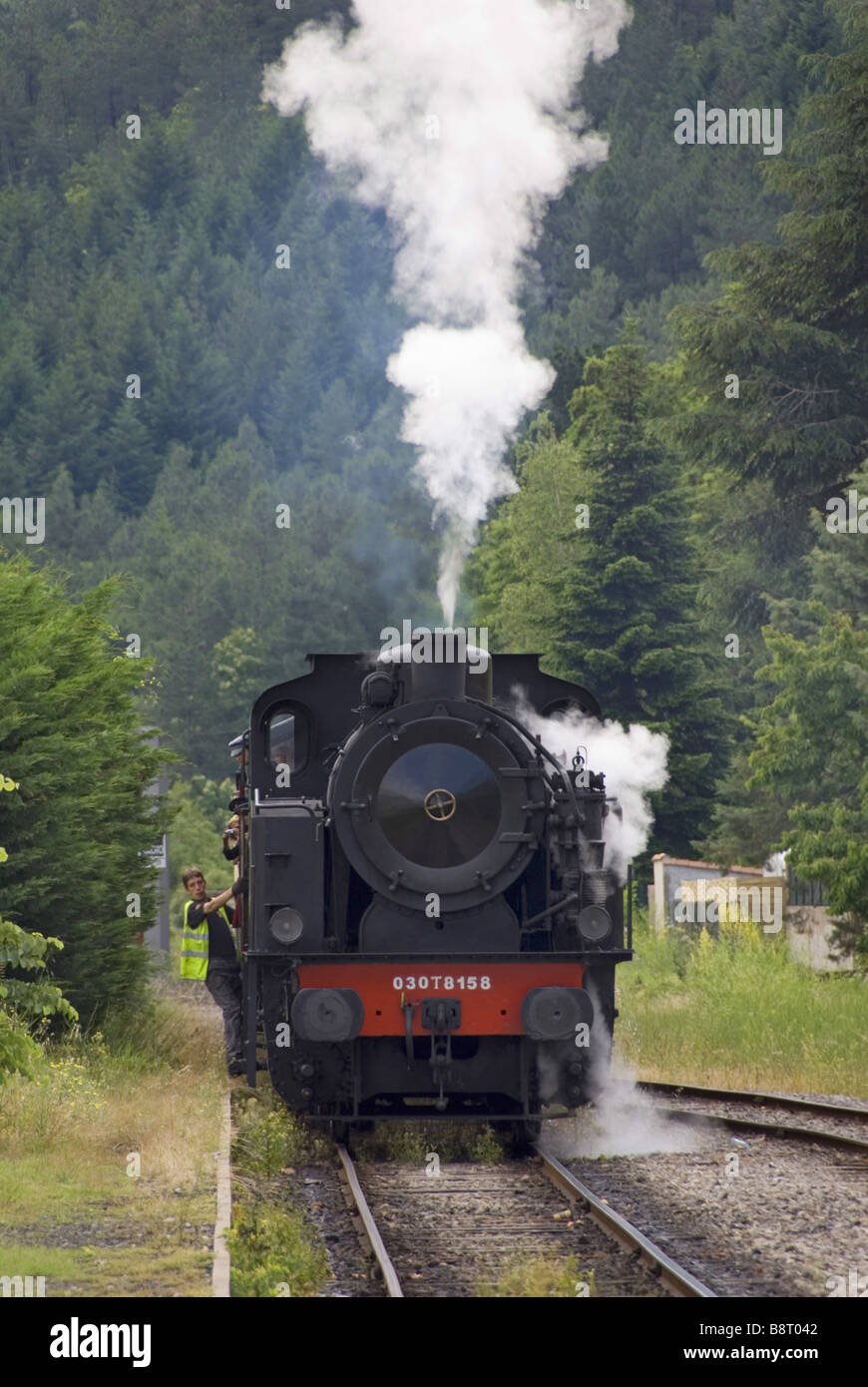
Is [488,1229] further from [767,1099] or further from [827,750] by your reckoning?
[827,750]

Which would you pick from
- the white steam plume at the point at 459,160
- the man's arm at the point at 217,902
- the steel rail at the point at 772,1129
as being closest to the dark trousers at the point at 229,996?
the man's arm at the point at 217,902

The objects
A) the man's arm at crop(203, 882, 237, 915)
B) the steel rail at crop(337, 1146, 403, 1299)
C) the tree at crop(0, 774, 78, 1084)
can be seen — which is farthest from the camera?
the man's arm at crop(203, 882, 237, 915)

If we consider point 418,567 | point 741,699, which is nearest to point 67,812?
point 741,699

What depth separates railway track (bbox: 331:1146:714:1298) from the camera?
746 cm

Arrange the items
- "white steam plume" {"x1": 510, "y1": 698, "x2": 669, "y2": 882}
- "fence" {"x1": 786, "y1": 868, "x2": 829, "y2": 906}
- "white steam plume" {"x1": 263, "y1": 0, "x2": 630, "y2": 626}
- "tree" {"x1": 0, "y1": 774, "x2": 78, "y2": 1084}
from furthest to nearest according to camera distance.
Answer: "fence" {"x1": 786, "y1": 868, "x2": 829, "y2": 906} → "white steam plume" {"x1": 263, "y1": 0, "x2": 630, "y2": 626} → "white steam plume" {"x1": 510, "y1": 698, "x2": 669, "y2": 882} → "tree" {"x1": 0, "y1": 774, "x2": 78, "y2": 1084}

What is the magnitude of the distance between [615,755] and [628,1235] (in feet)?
16.8

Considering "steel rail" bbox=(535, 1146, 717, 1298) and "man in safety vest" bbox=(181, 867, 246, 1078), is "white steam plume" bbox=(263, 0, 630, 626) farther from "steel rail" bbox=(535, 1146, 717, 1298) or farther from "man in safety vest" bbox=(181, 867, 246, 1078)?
"steel rail" bbox=(535, 1146, 717, 1298)

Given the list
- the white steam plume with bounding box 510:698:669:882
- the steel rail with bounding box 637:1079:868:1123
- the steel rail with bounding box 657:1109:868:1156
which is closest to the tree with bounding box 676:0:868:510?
the steel rail with bounding box 637:1079:868:1123

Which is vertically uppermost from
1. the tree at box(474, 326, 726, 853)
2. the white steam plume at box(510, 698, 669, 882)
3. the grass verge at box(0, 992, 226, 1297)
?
the tree at box(474, 326, 726, 853)

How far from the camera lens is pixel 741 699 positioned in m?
40.7

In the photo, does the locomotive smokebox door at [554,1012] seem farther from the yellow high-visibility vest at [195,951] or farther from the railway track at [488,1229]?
the yellow high-visibility vest at [195,951]

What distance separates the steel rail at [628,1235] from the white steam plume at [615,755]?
2.13m

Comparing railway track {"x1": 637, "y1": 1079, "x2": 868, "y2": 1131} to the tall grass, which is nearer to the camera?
railway track {"x1": 637, "y1": 1079, "x2": 868, "y2": 1131}
